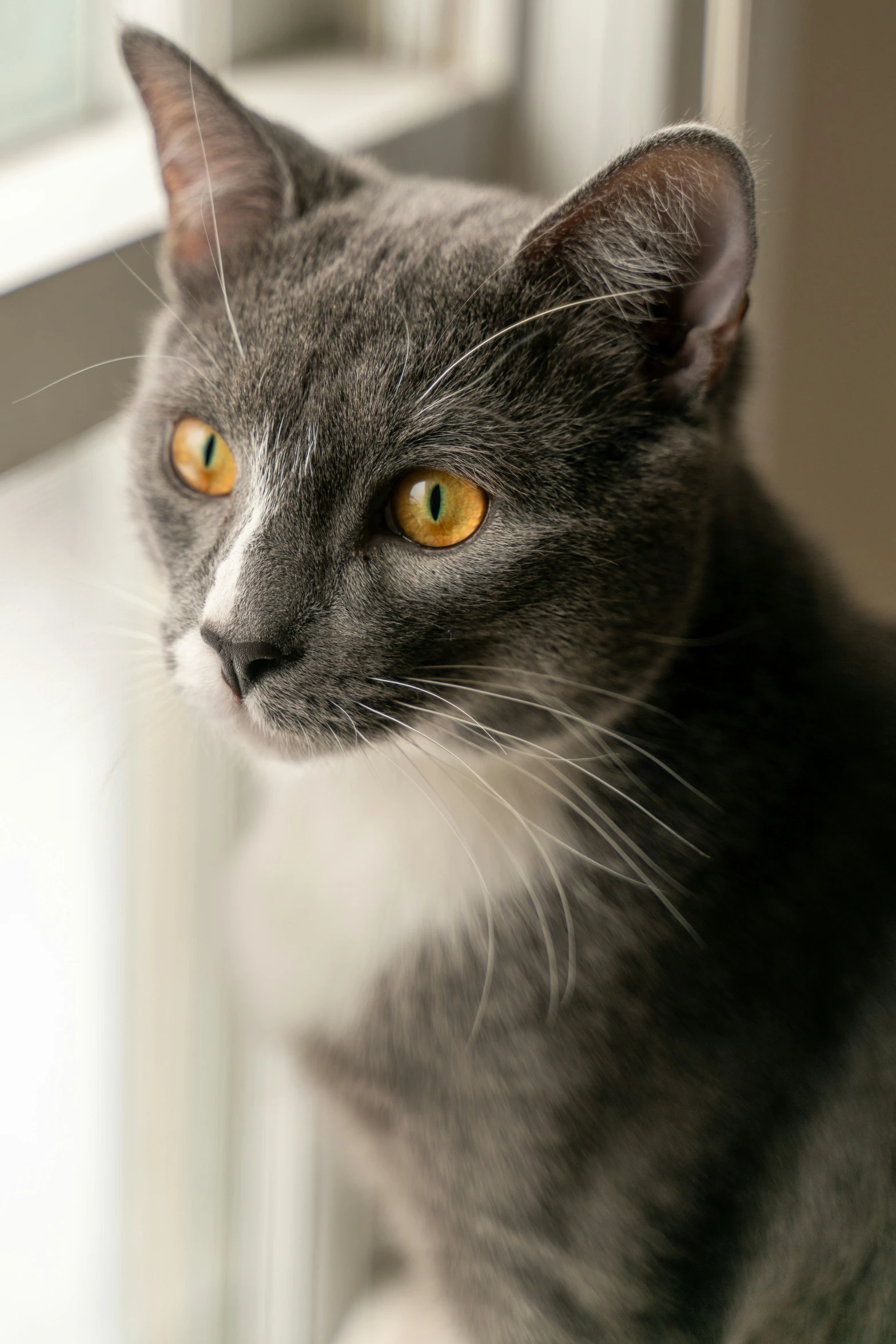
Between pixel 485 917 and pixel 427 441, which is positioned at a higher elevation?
pixel 427 441

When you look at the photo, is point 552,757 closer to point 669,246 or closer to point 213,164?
point 669,246

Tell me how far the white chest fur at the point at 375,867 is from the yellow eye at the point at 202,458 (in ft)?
0.60

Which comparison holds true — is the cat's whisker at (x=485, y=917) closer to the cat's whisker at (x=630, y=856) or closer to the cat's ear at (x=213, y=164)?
the cat's whisker at (x=630, y=856)

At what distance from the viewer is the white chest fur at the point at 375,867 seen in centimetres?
80

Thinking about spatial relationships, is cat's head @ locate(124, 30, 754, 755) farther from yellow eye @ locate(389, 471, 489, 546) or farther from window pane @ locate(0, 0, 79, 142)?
window pane @ locate(0, 0, 79, 142)

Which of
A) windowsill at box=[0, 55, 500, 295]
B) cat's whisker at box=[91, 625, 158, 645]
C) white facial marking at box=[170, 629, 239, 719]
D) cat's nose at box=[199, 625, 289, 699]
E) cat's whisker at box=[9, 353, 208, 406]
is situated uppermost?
windowsill at box=[0, 55, 500, 295]

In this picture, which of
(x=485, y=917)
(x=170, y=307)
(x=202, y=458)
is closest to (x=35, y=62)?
(x=170, y=307)

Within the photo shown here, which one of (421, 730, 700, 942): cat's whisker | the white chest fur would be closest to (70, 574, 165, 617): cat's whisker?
the white chest fur

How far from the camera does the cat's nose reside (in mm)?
626

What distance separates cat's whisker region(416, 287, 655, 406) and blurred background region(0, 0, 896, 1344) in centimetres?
16

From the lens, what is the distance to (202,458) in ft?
2.34

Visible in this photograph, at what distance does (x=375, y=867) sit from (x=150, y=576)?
27cm

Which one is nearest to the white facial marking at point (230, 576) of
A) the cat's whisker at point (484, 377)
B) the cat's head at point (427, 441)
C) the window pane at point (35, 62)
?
the cat's head at point (427, 441)

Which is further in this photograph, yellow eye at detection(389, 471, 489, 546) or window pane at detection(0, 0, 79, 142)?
window pane at detection(0, 0, 79, 142)
